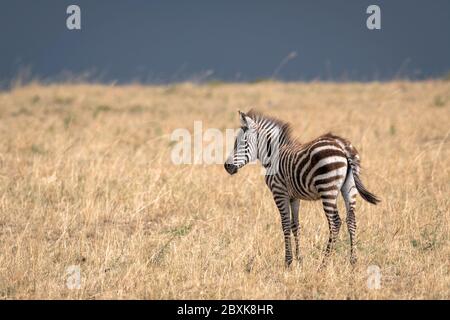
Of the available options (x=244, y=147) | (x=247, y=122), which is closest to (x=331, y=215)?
(x=244, y=147)

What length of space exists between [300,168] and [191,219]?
287cm

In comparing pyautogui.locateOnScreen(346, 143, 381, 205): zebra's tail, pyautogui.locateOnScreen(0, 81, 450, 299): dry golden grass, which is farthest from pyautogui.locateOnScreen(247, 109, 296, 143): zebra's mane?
pyautogui.locateOnScreen(0, 81, 450, 299): dry golden grass

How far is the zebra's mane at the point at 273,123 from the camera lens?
26.0ft

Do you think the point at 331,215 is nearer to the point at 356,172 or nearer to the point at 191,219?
the point at 356,172

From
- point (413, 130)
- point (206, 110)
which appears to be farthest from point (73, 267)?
point (206, 110)

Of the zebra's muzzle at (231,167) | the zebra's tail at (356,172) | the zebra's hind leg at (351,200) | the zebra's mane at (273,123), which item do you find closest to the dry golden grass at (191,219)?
the zebra's hind leg at (351,200)

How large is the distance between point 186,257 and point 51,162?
5569 mm

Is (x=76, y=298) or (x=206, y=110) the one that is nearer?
(x=76, y=298)

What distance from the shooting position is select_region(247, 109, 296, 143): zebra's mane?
312 inches

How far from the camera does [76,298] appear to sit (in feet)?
20.4

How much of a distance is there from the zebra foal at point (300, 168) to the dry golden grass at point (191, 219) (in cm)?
54

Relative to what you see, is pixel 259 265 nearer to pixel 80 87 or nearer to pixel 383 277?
pixel 383 277

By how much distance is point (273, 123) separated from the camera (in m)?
8.05
